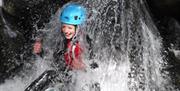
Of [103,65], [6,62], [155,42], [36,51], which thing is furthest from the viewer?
[155,42]

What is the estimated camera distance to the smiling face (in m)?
5.76

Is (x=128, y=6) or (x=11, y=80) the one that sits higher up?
(x=128, y=6)

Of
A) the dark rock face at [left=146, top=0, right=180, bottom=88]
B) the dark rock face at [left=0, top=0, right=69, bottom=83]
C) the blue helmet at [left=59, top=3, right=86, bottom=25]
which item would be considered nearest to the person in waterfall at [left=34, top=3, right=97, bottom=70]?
the blue helmet at [left=59, top=3, right=86, bottom=25]

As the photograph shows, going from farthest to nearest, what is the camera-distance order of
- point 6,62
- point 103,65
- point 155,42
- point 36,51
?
point 155,42 → point 6,62 → point 103,65 → point 36,51

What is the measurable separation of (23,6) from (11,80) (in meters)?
1.93

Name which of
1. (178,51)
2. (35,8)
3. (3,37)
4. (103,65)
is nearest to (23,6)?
(35,8)

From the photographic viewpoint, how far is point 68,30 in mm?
5801

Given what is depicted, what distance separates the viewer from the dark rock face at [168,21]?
8.96 metres

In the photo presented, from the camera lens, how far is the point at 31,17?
8.90 metres

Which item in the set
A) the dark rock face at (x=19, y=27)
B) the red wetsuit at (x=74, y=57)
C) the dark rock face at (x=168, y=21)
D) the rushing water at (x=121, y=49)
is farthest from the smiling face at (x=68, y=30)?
the dark rock face at (x=168, y=21)

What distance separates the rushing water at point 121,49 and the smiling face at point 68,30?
1089 millimetres

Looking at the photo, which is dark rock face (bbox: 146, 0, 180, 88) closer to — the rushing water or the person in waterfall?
the rushing water

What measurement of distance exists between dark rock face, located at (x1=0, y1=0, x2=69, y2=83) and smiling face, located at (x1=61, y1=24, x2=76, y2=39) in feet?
8.09

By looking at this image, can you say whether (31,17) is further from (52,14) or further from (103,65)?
(103,65)
